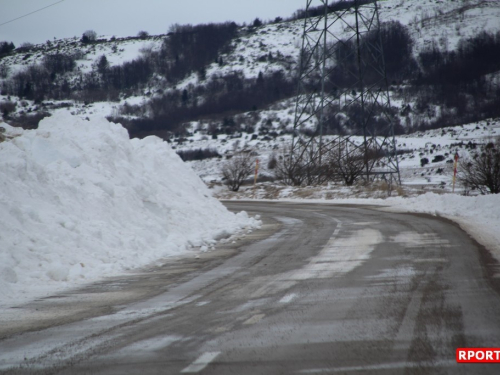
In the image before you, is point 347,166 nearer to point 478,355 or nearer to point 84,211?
point 84,211

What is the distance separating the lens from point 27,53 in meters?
157

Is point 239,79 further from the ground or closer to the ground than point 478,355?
further from the ground

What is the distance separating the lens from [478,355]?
427cm

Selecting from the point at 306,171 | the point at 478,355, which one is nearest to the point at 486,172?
the point at 306,171

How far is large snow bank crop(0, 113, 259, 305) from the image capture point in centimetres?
848

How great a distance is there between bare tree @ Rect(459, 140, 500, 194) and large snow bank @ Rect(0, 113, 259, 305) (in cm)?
1399

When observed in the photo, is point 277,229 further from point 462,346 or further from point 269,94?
point 269,94

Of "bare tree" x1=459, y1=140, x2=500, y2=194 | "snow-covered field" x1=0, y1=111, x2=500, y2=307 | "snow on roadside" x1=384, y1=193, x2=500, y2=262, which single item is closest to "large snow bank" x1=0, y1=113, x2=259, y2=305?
"snow-covered field" x1=0, y1=111, x2=500, y2=307

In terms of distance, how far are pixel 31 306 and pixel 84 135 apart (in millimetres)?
9700

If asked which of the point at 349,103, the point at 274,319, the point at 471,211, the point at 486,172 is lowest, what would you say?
the point at 471,211

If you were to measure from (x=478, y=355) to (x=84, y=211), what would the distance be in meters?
9.08

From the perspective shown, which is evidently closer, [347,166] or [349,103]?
[349,103]

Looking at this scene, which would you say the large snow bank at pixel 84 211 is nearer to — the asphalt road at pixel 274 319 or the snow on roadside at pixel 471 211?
the asphalt road at pixel 274 319

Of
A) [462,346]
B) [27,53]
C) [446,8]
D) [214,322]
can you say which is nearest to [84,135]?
[214,322]
